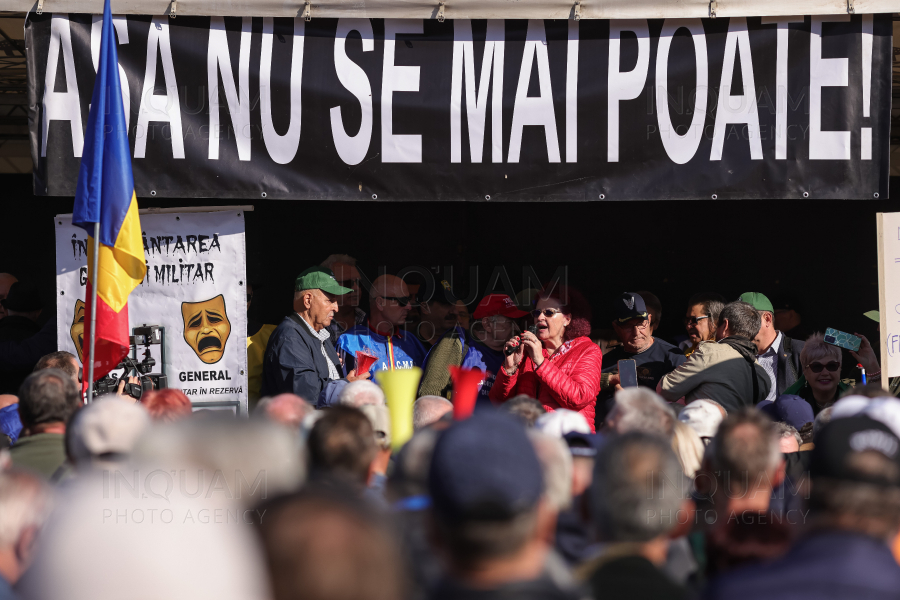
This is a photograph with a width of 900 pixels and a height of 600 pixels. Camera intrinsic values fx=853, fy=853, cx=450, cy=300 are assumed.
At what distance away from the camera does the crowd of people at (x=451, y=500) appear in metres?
1.14

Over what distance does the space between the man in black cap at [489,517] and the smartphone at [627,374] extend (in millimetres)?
3170

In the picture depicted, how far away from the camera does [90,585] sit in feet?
3.49

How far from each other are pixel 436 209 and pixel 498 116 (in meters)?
2.14

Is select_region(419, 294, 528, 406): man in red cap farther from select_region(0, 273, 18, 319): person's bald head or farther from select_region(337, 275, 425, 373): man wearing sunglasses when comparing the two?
select_region(0, 273, 18, 319): person's bald head

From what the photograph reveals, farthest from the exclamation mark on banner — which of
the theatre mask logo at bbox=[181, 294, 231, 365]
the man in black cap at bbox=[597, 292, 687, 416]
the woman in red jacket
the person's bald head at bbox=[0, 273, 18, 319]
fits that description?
the person's bald head at bbox=[0, 273, 18, 319]

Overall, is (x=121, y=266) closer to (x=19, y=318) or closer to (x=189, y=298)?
(x=189, y=298)

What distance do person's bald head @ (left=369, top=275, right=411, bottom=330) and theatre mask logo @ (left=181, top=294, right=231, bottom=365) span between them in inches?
36.5

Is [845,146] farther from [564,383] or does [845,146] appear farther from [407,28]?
[407,28]

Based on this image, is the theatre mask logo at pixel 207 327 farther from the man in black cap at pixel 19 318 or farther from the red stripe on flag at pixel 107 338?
the man in black cap at pixel 19 318

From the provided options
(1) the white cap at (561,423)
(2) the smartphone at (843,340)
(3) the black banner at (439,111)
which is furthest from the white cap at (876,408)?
(3) the black banner at (439,111)

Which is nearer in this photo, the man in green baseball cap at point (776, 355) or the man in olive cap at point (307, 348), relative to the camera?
the man in olive cap at point (307, 348)

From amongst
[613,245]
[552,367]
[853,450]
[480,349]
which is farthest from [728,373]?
[613,245]

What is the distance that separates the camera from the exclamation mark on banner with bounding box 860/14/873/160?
15.5 feet

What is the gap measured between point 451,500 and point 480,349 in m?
3.82
